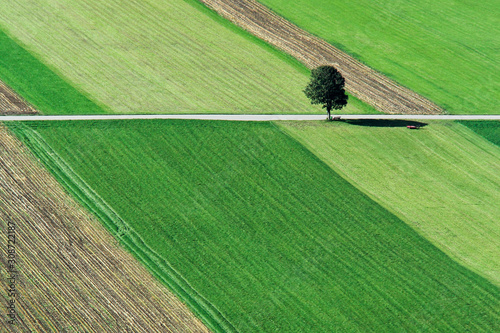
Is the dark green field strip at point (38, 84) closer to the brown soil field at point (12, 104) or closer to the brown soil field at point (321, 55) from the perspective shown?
the brown soil field at point (12, 104)

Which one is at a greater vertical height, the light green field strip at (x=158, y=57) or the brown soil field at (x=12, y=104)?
the light green field strip at (x=158, y=57)

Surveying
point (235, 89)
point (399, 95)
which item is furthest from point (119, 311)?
point (399, 95)

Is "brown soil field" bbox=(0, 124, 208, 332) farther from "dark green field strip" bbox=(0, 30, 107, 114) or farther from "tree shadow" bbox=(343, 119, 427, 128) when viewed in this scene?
"tree shadow" bbox=(343, 119, 427, 128)

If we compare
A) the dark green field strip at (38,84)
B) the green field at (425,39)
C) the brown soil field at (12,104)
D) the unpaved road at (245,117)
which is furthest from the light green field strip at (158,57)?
the green field at (425,39)

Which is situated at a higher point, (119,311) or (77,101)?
(77,101)

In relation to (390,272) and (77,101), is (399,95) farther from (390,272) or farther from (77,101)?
(77,101)

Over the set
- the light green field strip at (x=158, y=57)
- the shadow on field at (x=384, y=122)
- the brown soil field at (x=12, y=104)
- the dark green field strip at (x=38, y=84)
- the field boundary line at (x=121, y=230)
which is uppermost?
the shadow on field at (x=384, y=122)
